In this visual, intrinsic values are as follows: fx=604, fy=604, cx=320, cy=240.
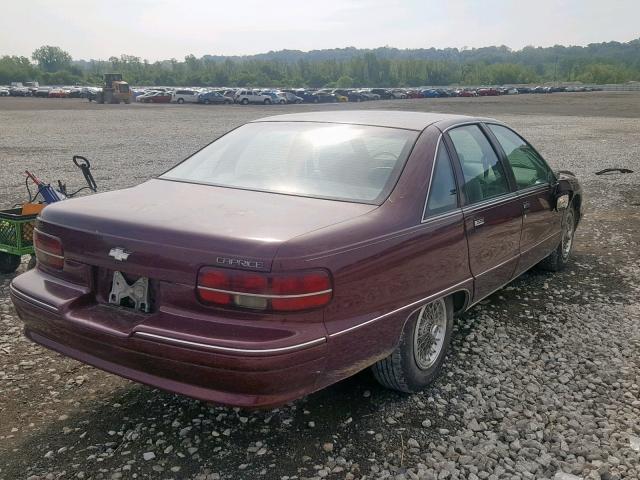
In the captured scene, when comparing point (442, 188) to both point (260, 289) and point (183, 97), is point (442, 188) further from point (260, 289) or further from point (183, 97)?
point (183, 97)

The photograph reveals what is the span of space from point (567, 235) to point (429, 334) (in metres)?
3.02

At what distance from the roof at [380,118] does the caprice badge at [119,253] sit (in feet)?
5.93

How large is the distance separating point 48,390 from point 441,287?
7.67 ft

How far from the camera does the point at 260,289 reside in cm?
250

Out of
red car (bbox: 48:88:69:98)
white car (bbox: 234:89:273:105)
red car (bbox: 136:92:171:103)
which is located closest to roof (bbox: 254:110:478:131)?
white car (bbox: 234:89:273:105)

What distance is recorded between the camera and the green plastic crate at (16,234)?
5.27 meters

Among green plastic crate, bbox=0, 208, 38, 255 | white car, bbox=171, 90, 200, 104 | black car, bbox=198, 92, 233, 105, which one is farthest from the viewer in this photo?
white car, bbox=171, 90, 200, 104

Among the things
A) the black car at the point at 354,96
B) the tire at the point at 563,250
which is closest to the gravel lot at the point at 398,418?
the tire at the point at 563,250

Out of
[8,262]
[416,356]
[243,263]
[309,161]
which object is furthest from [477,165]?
[8,262]

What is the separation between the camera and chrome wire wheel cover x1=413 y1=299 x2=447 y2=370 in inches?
135

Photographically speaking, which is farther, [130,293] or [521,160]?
[521,160]

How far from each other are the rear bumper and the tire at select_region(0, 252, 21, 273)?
3084 mm

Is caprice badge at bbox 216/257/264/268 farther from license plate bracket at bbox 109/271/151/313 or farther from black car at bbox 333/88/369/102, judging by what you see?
black car at bbox 333/88/369/102

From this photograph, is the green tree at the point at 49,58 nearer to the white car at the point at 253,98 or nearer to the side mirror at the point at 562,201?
the white car at the point at 253,98
